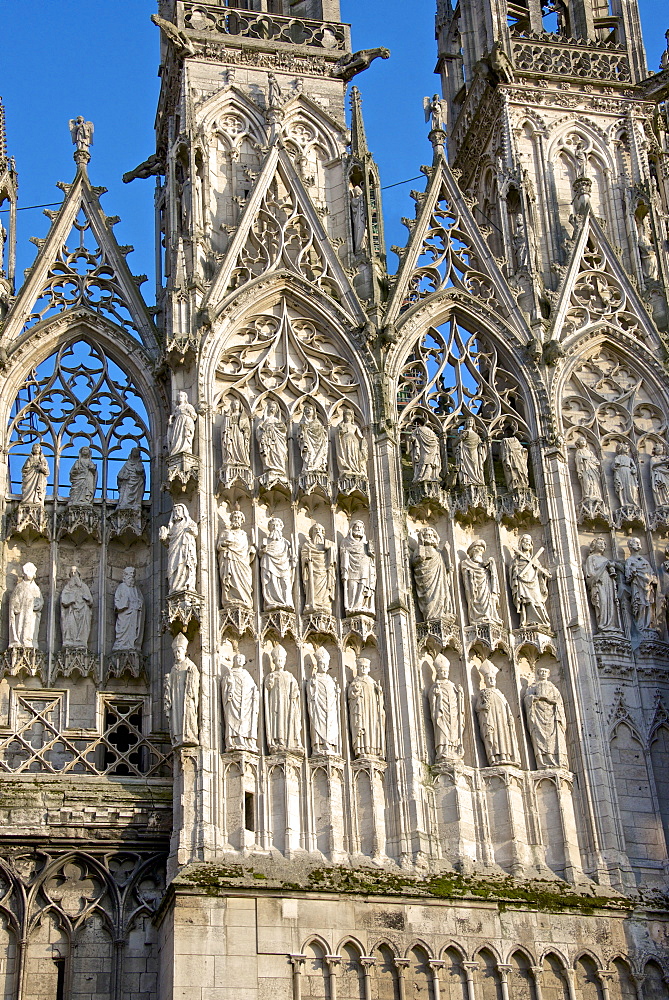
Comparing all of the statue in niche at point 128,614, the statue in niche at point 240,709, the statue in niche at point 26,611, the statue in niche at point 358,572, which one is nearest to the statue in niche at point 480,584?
the statue in niche at point 358,572

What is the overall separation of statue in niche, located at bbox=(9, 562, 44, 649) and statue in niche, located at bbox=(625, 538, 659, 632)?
6869 millimetres

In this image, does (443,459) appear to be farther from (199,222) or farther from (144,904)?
(144,904)

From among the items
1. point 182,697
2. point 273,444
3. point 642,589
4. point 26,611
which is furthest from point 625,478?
point 26,611

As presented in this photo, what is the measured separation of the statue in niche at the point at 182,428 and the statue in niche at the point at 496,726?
14.2 feet

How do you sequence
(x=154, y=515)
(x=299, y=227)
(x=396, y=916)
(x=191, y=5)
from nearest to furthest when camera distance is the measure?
(x=396, y=916), (x=154, y=515), (x=299, y=227), (x=191, y=5)

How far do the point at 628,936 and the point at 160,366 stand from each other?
8.51 meters

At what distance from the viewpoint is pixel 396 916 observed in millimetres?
18219

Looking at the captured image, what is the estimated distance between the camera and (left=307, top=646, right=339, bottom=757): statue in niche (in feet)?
63.7

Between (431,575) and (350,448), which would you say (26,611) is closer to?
(350,448)

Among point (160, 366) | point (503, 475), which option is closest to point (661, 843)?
point (503, 475)

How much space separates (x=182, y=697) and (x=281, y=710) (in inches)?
43.5

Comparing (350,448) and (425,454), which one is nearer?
(350,448)

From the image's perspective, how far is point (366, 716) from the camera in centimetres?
1962

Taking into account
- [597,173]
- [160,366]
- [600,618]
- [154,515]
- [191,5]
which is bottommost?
[600,618]
